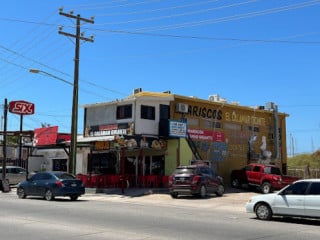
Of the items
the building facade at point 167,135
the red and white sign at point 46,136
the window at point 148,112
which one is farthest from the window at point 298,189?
the red and white sign at point 46,136

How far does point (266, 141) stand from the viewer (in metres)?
40.9

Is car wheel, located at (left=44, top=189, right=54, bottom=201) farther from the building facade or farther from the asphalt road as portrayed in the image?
the building facade

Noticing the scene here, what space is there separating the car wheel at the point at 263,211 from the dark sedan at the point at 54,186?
11372 mm

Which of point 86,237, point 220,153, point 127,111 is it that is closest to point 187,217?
point 86,237

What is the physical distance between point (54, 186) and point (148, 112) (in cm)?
1038

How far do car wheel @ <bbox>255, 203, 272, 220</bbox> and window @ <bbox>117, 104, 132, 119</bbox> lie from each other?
17.9 meters

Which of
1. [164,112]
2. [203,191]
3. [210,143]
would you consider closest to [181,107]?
[164,112]

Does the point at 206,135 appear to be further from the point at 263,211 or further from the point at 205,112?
the point at 263,211

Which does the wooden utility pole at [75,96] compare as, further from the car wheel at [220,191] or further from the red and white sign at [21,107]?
the red and white sign at [21,107]

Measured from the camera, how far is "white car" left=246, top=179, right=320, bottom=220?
15.1 meters

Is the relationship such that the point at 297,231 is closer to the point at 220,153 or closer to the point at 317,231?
the point at 317,231

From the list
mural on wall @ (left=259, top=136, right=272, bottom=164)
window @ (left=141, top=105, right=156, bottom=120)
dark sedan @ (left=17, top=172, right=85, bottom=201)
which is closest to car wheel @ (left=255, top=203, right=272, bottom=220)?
dark sedan @ (left=17, top=172, right=85, bottom=201)

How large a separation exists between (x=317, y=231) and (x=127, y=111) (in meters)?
21.5

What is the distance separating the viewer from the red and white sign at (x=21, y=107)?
41.7 metres
